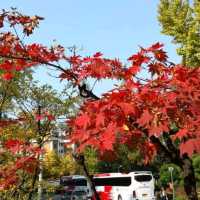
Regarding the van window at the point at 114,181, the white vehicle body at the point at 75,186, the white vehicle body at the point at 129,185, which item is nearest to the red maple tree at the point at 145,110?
the white vehicle body at the point at 129,185

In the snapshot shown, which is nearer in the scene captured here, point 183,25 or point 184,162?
point 184,162

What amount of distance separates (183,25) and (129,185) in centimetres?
2290

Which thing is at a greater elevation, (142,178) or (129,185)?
(142,178)

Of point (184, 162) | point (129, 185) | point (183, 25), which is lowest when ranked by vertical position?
point (184, 162)

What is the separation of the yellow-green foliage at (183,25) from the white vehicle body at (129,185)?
2115 centimetres

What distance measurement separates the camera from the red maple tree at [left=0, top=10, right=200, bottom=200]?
3770 millimetres

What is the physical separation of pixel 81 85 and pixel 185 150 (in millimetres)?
2135

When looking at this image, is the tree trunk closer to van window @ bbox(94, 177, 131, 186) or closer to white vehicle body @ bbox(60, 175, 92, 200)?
van window @ bbox(94, 177, 131, 186)

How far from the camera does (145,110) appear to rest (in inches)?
156

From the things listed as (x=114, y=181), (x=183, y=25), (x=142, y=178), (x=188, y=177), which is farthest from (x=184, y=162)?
(x=114, y=181)

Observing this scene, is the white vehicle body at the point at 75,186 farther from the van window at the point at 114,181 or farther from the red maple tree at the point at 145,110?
the red maple tree at the point at 145,110

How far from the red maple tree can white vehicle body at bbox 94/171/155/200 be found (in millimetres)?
37241

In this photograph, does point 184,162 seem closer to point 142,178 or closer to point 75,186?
point 142,178

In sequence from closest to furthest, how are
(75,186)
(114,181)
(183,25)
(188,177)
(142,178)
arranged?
(188,177)
(183,25)
(142,178)
(114,181)
(75,186)
